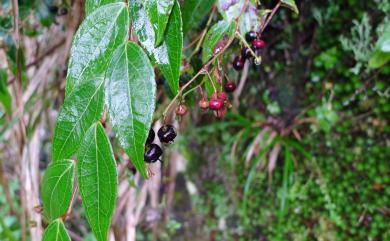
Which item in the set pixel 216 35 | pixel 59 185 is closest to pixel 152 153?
pixel 59 185

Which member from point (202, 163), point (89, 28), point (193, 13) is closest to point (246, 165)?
point (202, 163)

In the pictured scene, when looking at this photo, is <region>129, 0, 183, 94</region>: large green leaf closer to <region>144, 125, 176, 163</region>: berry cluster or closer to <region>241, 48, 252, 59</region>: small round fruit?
<region>144, 125, 176, 163</region>: berry cluster

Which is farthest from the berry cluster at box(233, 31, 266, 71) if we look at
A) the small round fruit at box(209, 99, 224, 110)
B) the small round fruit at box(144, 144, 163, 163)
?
the small round fruit at box(144, 144, 163, 163)

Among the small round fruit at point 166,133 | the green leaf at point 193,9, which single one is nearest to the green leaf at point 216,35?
the green leaf at point 193,9

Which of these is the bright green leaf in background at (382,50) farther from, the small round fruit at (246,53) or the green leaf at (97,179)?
the green leaf at (97,179)

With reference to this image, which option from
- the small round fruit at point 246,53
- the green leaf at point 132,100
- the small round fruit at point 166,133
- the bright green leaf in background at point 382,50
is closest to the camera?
the green leaf at point 132,100

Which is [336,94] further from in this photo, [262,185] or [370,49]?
[262,185]

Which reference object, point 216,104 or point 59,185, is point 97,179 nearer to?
point 59,185
